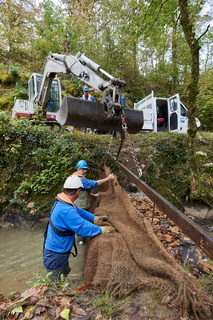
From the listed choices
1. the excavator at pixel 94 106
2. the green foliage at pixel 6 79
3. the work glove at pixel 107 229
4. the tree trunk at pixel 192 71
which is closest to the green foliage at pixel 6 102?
the green foliage at pixel 6 79

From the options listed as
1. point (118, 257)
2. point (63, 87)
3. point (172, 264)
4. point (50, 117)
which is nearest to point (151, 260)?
point (172, 264)

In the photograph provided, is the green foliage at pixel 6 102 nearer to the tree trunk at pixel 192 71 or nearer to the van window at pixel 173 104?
the van window at pixel 173 104

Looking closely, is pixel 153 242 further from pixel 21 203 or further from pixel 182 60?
pixel 182 60

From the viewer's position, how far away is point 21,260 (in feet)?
12.7

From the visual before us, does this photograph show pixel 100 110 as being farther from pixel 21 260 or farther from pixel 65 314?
pixel 21 260

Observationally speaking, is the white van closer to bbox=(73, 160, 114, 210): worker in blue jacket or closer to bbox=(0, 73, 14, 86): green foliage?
bbox=(73, 160, 114, 210): worker in blue jacket

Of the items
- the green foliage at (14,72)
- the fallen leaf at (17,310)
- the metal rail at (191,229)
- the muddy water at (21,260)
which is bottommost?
the muddy water at (21,260)

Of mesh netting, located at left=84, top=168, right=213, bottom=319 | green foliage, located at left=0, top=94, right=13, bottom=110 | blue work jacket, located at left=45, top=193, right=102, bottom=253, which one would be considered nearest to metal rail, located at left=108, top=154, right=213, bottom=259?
mesh netting, located at left=84, top=168, right=213, bottom=319

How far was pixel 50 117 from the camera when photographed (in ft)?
26.9

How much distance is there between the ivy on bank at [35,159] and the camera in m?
5.61

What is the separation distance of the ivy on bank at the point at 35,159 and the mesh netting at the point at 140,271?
3744mm

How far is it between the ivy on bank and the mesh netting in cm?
374

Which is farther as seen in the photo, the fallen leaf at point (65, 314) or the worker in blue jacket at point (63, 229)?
the worker in blue jacket at point (63, 229)

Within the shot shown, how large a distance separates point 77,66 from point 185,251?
473 cm
